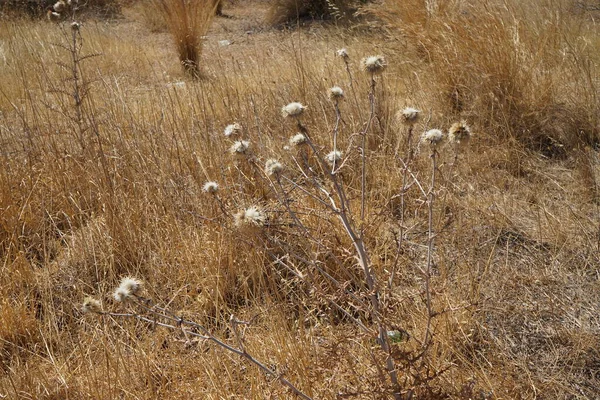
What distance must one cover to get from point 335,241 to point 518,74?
162cm

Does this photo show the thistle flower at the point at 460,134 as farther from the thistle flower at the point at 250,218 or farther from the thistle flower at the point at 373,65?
the thistle flower at the point at 250,218

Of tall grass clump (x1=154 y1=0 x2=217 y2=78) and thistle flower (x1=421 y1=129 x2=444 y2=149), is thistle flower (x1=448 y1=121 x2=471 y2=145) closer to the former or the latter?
thistle flower (x1=421 y1=129 x2=444 y2=149)

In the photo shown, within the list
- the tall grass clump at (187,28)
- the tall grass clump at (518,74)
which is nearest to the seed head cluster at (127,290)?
the tall grass clump at (518,74)

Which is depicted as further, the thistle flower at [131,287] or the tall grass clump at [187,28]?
the tall grass clump at [187,28]

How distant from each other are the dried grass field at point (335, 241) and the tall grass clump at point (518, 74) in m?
0.01

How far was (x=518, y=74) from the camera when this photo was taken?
291 centimetres

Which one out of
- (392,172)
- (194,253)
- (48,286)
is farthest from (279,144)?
(48,286)

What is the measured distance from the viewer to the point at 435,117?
3096mm

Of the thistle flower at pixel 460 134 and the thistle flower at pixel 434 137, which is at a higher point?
the thistle flower at pixel 434 137

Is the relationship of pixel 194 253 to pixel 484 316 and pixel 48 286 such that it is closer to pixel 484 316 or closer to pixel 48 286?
pixel 48 286

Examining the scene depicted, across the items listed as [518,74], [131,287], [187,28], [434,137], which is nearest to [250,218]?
[131,287]

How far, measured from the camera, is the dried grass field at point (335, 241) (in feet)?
4.59

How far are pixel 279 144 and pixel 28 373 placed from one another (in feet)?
4.96

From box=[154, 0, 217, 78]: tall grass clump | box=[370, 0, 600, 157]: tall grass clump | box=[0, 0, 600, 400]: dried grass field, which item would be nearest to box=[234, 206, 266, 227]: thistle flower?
box=[0, 0, 600, 400]: dried grass field
